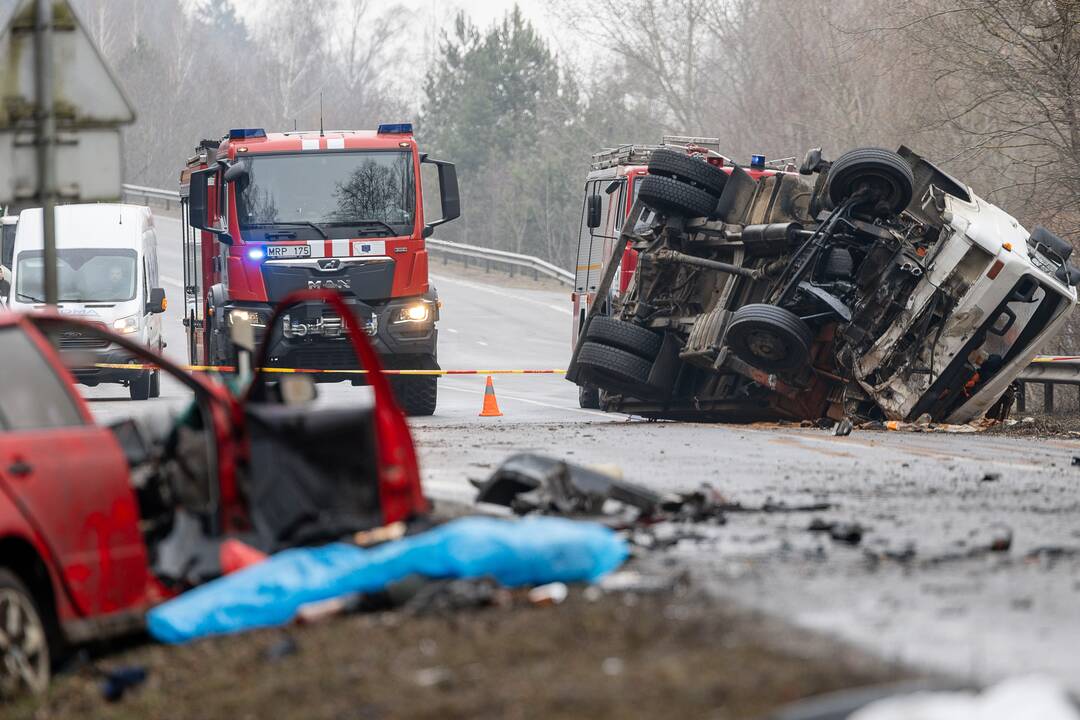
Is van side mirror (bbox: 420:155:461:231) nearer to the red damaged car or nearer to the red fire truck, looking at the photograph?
the red fire truck

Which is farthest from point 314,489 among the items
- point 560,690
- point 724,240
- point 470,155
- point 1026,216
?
point 470,155

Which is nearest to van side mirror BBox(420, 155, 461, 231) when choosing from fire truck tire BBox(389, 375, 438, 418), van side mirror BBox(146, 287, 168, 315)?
fire truck tire BBox(389, 375, 438, 418)

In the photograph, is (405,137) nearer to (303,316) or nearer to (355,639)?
(303,316)

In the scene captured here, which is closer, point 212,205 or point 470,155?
point 212,205

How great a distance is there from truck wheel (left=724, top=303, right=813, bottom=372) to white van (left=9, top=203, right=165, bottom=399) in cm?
1066

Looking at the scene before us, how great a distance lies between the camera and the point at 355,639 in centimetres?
495

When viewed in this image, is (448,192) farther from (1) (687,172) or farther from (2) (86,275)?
(2) (86,275)

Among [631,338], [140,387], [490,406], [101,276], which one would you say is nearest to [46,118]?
[631,338]

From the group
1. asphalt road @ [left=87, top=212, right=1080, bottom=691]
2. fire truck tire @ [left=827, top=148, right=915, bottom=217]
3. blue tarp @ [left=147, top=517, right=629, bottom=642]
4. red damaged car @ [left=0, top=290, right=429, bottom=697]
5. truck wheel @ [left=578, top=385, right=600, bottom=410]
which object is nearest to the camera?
asphalt road @ [left=87, top=212, right=1080, bottom=691]

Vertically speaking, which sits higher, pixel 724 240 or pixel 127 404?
pixel 724 240

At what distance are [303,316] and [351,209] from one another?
1272 millimetres

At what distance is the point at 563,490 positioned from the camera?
24.7 feet

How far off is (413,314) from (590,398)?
4138 mm

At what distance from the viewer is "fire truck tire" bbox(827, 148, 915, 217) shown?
46.1 feet
